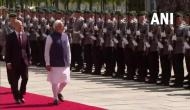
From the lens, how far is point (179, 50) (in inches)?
663

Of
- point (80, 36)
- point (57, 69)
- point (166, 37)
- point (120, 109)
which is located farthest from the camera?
point (80, 36)

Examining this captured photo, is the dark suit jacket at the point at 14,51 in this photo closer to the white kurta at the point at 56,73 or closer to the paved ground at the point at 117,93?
the white kurta at the point at 56,73

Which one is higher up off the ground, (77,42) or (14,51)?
(14,51)

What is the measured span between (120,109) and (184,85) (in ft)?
14.2

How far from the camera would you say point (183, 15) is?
16750 mm

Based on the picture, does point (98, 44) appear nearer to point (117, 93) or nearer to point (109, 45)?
point (109, 45)

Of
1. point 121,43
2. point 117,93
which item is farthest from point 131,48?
point 117,93

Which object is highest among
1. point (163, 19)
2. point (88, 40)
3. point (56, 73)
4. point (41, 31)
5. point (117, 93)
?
point (163, 19)

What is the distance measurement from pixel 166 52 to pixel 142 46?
3.82ft

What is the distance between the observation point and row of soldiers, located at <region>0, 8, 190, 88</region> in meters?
17.0

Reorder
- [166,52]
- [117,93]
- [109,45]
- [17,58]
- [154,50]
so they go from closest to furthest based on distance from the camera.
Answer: [17,58], [117,93], [166,52], [154,50], [109,45]

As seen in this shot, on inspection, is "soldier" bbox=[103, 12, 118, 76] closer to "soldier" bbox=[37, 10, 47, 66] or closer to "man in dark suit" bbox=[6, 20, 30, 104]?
"soldier" bbox=[37, 10, 47, 66]

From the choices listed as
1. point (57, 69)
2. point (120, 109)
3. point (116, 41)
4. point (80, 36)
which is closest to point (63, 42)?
point (57, 69)

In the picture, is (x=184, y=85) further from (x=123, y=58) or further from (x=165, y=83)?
(x=123, y=58)
